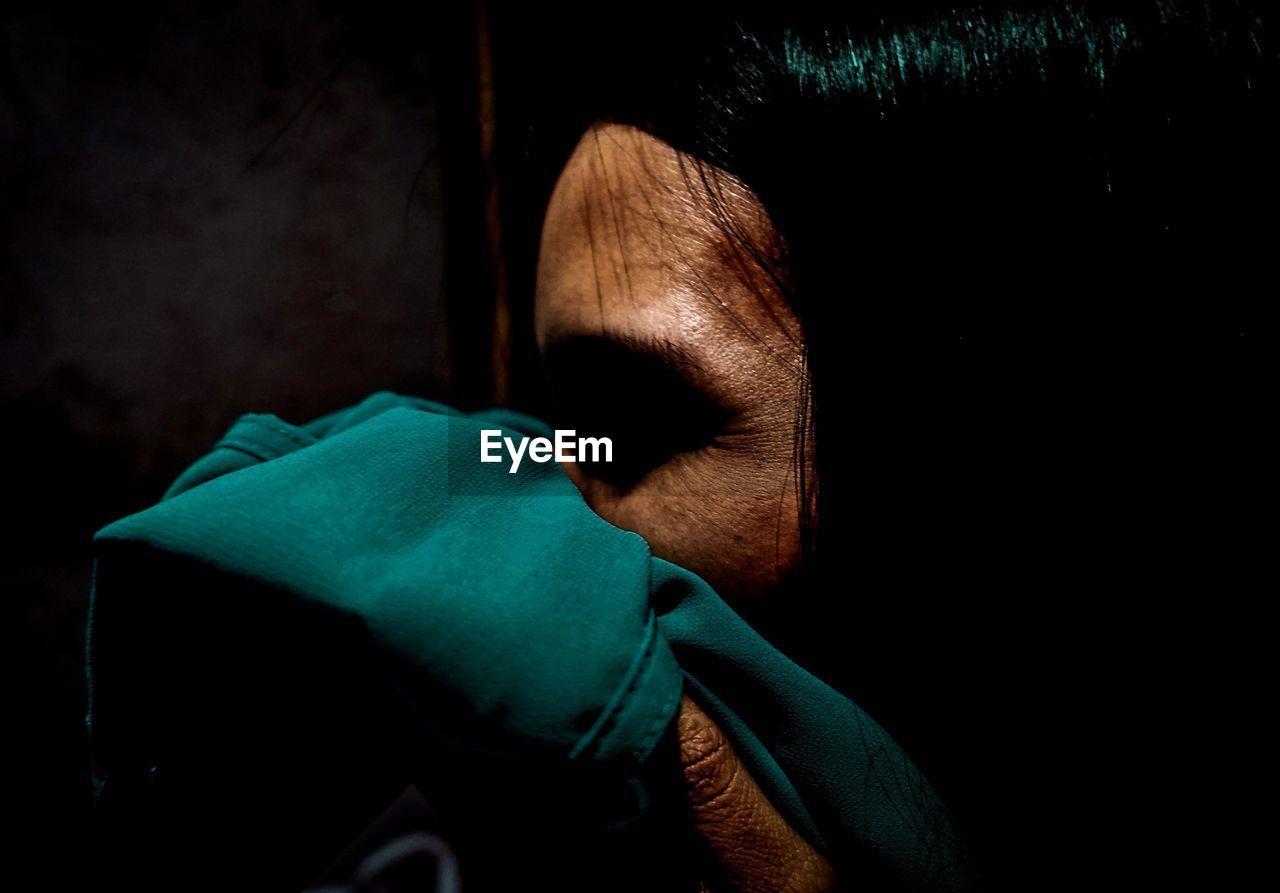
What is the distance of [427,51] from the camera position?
2.59 ft

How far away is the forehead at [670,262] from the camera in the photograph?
38 centimetres

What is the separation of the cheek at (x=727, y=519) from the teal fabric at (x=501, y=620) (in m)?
0.07

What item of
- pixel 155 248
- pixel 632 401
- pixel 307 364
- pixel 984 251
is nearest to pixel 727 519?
pixel 632 401

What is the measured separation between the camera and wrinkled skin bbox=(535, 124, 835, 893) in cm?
38

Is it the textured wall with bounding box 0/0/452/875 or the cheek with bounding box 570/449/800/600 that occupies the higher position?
the textured wall with bounding box 0/0/452/875

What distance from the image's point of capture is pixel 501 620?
0.92ft

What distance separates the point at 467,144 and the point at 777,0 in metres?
0.56

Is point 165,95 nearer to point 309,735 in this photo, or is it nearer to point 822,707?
point 309,735

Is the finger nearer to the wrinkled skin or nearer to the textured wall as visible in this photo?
Result: the wrinkled skin

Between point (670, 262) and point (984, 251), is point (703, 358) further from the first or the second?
point (984, 251)

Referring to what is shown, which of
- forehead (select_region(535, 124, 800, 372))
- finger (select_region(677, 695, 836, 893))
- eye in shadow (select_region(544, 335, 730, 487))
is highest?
forehead (select_region(535, 124, 800, 372))

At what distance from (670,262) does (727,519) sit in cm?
18

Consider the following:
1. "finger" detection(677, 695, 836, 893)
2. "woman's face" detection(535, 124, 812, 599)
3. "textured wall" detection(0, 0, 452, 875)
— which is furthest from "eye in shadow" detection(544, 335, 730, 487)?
"textured wall" detection(0, 0, 452, 875)

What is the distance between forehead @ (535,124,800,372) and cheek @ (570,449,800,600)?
0.25ft
